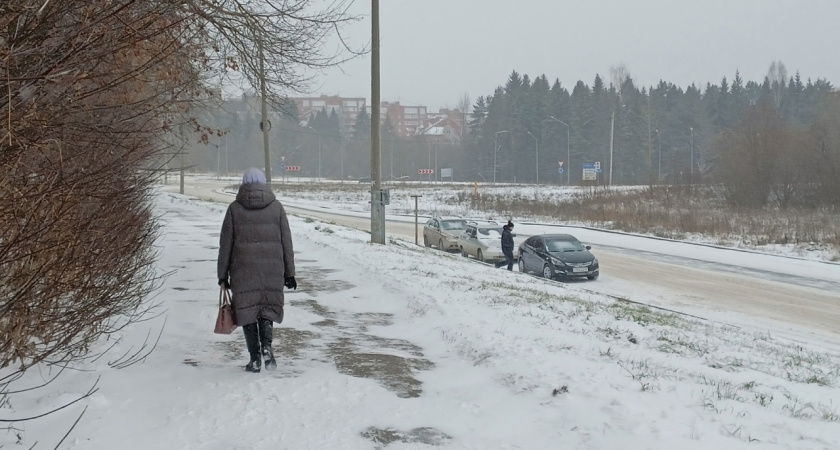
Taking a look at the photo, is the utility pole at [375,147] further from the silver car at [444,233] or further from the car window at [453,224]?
the car window at [453,224]

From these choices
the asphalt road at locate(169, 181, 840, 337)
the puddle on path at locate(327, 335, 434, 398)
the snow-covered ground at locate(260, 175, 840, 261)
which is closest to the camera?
the puddle on path at locate(327, 335, 434, 398)

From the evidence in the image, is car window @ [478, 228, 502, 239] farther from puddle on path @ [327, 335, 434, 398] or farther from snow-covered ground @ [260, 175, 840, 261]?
puddle on path @ [327, 335, 434, 398]

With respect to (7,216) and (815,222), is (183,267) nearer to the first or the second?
(7,216)

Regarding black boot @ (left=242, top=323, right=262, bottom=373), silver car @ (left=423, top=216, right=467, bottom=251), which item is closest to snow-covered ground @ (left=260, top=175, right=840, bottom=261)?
silver car @ (left=423, top=216, right=467, bottom=251)

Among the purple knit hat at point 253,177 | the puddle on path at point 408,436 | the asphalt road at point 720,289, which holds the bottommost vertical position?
the asphalt road at point 720,289

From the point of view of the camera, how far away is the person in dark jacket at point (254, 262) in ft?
19.5

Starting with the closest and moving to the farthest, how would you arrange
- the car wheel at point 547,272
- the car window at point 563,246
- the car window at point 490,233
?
the car wheel at point 547,272
the car window at point 563,246
the car window at point 490,233

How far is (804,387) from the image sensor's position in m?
6.09

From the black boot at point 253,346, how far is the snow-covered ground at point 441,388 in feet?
0.52

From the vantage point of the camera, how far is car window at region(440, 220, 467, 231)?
28844 millimetres

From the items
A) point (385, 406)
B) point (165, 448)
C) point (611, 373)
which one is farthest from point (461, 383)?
point (165, 448)

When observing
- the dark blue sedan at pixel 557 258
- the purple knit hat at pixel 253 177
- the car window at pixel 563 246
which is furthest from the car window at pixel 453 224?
the purple knit hat at pixel 253 177

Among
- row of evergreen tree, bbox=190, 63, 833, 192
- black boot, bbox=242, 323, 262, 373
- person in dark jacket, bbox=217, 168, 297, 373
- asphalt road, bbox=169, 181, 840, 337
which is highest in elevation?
row of evergreen tree, bbox=190, 63, 833, 192

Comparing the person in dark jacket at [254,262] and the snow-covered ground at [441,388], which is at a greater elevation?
the person in dark jacket at [254,262]
